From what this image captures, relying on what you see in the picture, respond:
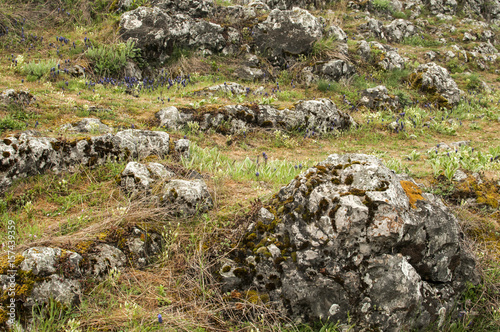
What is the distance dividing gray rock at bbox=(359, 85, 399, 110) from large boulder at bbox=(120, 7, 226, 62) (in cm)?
601

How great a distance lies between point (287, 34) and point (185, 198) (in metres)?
10.8

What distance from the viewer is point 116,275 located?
2982 millimetres

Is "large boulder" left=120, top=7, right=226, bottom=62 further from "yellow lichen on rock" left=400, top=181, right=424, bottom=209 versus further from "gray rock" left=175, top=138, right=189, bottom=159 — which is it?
"yellow lichen on rock" left=400, top=181, right=424, bottom=209

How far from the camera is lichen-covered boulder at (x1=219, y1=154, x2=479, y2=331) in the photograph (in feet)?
9.50

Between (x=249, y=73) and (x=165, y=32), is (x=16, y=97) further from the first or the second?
(x=249, y=73)

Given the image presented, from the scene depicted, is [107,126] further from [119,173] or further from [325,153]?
[325,153]

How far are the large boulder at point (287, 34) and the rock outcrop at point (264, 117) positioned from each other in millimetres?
4016

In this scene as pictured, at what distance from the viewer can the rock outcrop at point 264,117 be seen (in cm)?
791

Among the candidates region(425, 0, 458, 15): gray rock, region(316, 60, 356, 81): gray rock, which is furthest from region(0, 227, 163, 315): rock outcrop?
region(425, 0, 458, 15): gray rock

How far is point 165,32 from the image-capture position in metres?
11.4

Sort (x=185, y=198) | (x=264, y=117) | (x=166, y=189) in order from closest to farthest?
(x=185, y=198)
(x=166, y=189)
(x=264, y=117)

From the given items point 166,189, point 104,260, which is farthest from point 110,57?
point 104,260

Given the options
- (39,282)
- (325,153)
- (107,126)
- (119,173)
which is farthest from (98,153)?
(325,153)

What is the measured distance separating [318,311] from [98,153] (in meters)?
3.88
